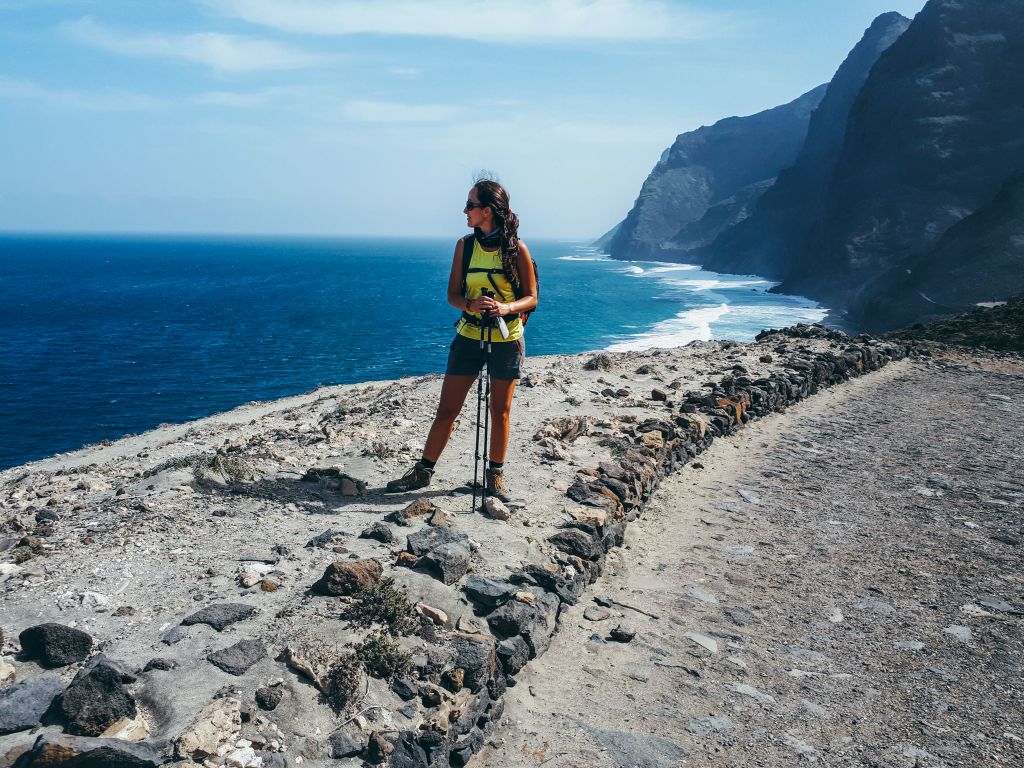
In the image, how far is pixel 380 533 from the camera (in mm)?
5211

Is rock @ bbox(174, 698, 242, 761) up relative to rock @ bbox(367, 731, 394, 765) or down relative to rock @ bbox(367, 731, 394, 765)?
up

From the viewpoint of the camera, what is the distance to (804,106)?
183 meters

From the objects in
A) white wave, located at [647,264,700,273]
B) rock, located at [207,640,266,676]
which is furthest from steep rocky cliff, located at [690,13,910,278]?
rock, located at [207,640,266,676]

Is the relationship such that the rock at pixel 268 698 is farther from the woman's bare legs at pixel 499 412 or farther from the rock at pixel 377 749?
the woman's bare legs at pixel 499 412

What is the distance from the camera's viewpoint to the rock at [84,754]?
2.85m

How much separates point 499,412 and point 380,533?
1.43 meters

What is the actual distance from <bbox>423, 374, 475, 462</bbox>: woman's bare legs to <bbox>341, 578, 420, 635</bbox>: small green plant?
77.8 inches

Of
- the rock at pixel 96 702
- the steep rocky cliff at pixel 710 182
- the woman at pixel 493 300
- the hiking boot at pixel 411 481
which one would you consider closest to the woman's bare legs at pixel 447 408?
the woman at pixel 493 300

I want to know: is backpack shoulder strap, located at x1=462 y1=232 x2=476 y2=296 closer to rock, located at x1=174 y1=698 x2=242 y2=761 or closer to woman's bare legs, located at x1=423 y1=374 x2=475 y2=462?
woman's bare legs, located at x1=423 y1=374 x2=475 y2=462

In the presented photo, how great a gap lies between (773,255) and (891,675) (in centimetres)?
12212

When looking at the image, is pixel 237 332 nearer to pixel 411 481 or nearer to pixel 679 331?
pixel 679 331

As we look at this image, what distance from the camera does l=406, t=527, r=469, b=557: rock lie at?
16.3 feet

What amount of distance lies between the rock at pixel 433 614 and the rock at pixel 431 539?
0.58 m

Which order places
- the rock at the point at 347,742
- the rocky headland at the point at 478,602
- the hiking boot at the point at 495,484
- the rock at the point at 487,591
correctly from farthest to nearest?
the hiking boot at the point at 495,484 < the rock at the point at 487,591 < the rocky headland at the point at 478,602 < the rock at the point at 347,742
